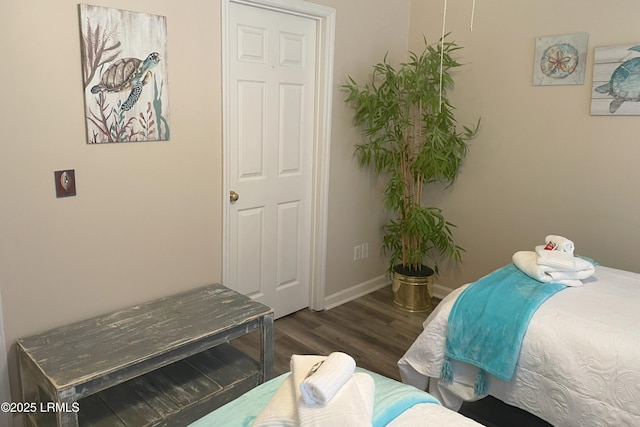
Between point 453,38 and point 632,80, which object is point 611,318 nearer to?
point 632,80

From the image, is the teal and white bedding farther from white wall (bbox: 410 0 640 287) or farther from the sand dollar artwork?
the sand dollar artwork

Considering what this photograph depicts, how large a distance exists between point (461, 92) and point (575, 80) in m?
0.78

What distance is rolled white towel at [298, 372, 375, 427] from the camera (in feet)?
4.09

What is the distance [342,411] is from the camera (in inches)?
50.0

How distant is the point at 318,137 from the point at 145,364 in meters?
1.87

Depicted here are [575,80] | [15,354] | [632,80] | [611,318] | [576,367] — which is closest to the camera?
[576,367]

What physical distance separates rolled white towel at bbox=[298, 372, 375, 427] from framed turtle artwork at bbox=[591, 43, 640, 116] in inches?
97.9

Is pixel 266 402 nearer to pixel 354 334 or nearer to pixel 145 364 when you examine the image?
pixel 145 364

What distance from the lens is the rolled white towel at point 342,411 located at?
1.25 m

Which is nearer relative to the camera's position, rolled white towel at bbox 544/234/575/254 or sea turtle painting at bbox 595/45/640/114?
rolled white towel at bbox 544/234/575/254

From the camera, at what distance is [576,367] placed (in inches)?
76.1

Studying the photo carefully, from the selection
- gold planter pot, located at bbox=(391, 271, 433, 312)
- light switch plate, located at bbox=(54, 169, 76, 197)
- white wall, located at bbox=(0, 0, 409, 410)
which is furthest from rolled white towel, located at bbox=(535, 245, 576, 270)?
light switch plate, located at bbox=(54, 169, 76, 197)

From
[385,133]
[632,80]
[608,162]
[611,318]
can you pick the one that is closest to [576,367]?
[611,318]

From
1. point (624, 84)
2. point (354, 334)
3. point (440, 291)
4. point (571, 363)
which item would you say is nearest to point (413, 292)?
point (440, 291)
